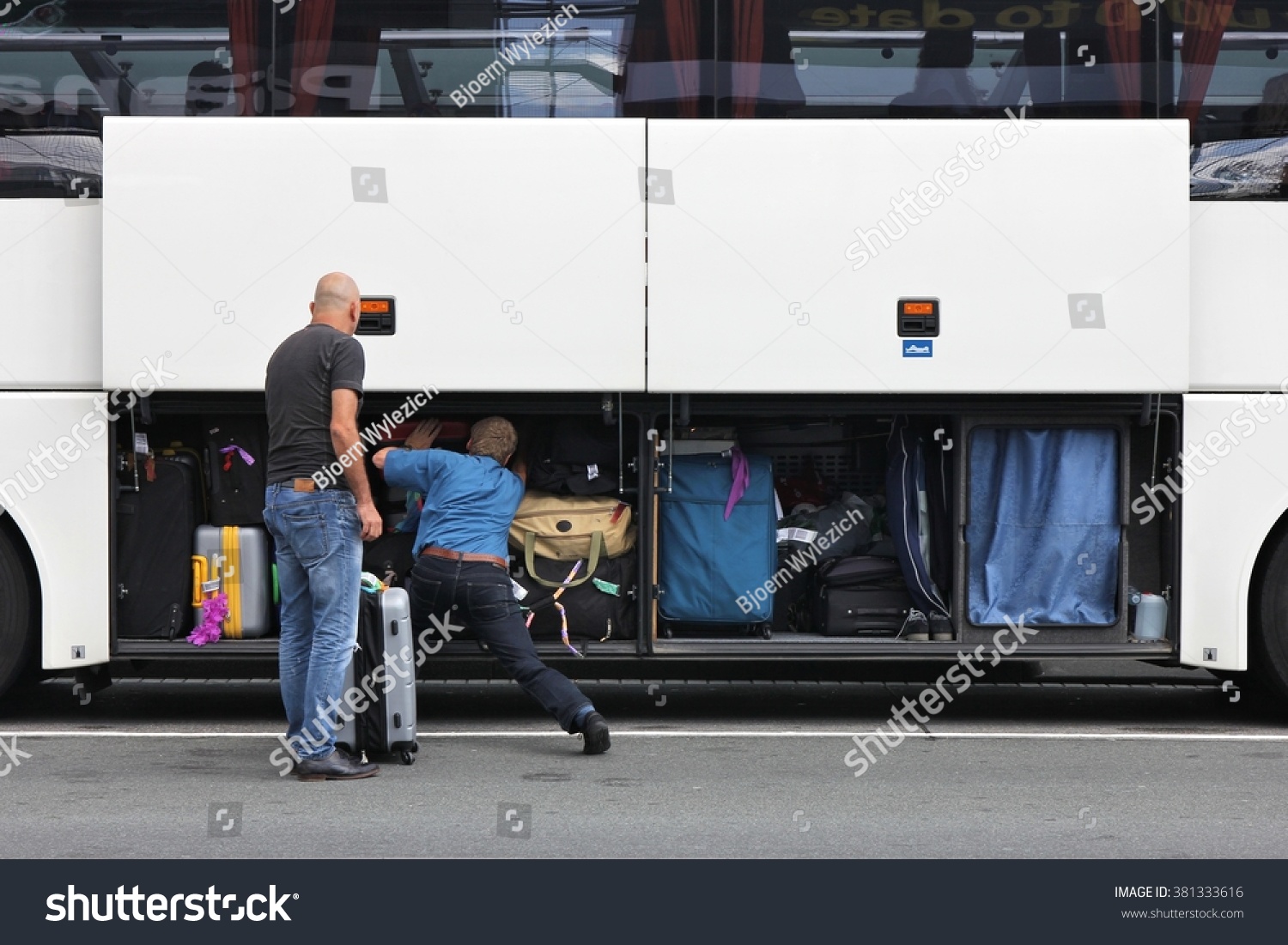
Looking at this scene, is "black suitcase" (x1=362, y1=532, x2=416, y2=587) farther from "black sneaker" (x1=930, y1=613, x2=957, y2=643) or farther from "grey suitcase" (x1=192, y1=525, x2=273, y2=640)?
"black sneaker" (x1=930, y1=613, x2=957, y2=643)

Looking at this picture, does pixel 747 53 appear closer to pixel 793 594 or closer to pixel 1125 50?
pixel 1125 50

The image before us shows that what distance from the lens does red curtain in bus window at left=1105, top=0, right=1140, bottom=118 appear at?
741cm

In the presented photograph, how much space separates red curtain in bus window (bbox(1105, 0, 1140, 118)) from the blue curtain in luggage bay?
1658mm

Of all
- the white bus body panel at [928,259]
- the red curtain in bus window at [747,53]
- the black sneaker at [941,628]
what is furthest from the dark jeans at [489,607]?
the red curtain in bus window at [747,53]

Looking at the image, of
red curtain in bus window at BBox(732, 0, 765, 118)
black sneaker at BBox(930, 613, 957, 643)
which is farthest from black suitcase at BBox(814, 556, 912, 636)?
red curtain in bus window at BBox(732, 0, 765, 118)

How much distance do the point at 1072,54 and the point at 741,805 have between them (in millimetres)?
4120

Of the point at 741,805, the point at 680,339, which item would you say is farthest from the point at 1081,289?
the point at 741,805

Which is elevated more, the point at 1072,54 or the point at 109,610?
the point at 1072,54

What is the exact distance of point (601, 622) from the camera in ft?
24.9

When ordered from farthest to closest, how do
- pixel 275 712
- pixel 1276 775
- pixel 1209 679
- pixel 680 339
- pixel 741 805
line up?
pixel 1209 679 < pixel 275 712 < pixel 680 339 < pixel 1276 775 < pixel 741 805

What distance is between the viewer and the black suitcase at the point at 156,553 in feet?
24.4

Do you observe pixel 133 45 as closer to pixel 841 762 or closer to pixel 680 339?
pixel 680 339

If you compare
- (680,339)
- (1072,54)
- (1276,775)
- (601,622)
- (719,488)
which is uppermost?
(1072,54)

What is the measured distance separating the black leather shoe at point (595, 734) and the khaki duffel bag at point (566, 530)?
981 mm
